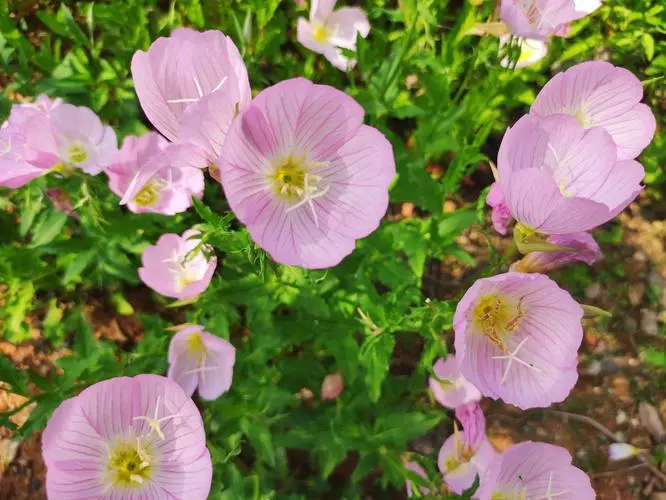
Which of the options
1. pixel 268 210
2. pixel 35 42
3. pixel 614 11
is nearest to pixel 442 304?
pixel 268 210

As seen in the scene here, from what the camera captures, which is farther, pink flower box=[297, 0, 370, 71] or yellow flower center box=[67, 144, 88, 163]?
pink flower box=[297, 0, 370, 71]

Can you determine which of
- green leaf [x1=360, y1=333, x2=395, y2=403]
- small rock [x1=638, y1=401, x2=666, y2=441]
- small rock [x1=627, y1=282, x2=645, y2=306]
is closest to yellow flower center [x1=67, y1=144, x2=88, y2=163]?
green leaf [x1=360, y1=333, x2=395, y2=403]

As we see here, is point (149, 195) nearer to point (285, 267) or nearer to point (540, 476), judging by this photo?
point (285, 267)

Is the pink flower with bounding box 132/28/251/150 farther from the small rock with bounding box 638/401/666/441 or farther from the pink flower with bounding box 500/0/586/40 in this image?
the small rock with bounding box 638/401/666/441

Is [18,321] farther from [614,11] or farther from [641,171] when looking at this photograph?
[614,11]

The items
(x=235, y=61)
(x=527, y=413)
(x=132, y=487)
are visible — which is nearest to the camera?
(x=235, y=61)
